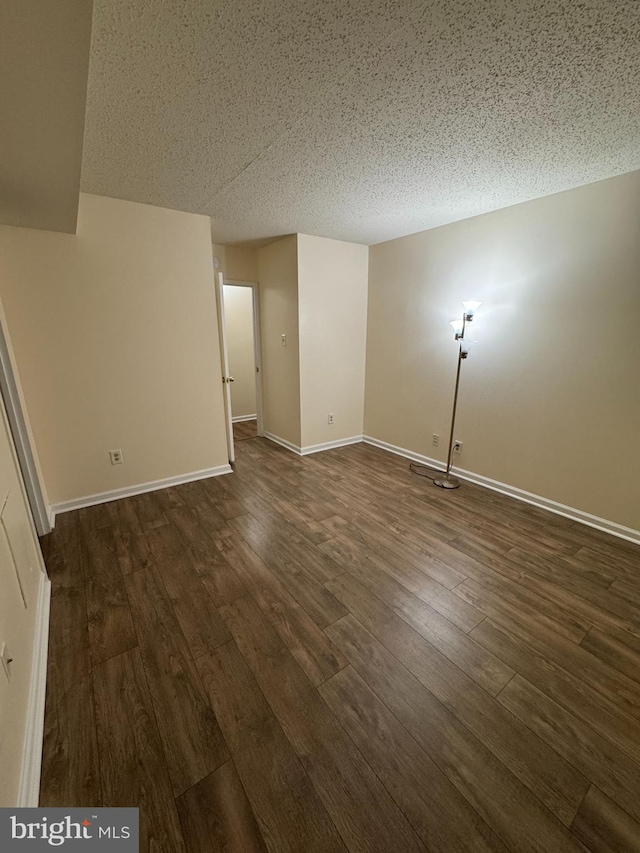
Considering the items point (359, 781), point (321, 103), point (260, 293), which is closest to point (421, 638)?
point (359, 781)

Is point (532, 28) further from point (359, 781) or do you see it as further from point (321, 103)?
point (359, 781)

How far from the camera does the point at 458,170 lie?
2.14m

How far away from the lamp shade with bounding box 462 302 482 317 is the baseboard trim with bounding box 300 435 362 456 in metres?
2.23

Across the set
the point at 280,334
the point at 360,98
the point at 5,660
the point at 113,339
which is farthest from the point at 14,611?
the point at 280,334

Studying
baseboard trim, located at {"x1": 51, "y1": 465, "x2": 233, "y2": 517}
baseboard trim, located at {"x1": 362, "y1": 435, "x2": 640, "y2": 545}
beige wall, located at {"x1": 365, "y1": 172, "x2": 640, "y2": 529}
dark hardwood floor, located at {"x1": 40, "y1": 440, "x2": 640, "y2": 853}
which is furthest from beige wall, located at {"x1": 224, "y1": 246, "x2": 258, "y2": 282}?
dark hardwood floor, located at {"x1": 40, "y1": 440, "x2": 640, "y2": 853}

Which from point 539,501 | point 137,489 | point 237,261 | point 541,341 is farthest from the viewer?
point 237,261

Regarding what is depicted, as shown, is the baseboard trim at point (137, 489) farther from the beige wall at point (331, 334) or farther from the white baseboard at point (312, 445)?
the beige wall at point (331, 334)

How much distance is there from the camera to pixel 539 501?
2.88 m

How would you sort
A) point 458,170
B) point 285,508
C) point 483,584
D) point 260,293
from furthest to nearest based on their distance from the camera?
point 260,293 → point 285,508 → point 458,170 → point 483,584

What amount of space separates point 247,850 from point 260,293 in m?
4.67

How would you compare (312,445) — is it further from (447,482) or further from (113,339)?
(113,339)

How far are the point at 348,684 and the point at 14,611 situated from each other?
4.63 feet

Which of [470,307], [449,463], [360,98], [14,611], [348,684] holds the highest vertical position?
[360,98]

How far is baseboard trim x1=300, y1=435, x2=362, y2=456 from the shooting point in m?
4.18
